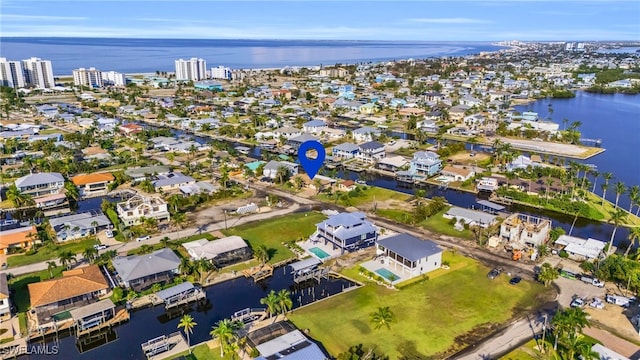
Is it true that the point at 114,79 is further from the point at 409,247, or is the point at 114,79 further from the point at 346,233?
the point at 409,247

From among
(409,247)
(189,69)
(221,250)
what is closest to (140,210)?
(221,250)

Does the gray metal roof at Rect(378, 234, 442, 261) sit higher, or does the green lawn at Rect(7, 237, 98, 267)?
the gray metal roof at Rect(378, 234, 442, 261)

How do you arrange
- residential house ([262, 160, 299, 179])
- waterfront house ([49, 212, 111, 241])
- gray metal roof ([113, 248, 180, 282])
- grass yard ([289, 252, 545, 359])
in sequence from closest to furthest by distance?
grass yard ([289, 252, 545, 359]) → gray metal roof ([113, 248, 180, 282]) → waterfront house ([49, 212, 111, 241]) → residential house ([262, 160, 299, 179])

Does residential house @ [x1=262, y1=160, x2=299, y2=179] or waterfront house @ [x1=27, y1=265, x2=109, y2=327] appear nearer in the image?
waterfront house @ [x1=27, y1=265, x2=109, y2=327]

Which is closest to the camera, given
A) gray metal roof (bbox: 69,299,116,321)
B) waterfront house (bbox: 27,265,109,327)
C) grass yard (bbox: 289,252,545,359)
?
grass yard (bbox: 289,252,545,359)

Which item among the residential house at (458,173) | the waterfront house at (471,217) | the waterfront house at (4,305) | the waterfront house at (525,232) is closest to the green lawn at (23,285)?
the waterfront house at (4,305)

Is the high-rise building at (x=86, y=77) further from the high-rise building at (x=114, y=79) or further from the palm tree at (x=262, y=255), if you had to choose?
the palm tree at (x=262, y=255)

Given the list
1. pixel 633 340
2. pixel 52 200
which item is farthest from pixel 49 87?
pixel 633 340

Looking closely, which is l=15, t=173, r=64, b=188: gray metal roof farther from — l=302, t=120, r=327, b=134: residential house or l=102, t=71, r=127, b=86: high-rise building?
l=102, t=71, r=127, b=86: high-rise building

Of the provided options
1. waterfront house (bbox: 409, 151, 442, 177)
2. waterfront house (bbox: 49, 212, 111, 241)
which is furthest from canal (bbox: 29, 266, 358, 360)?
waterfront house (bbox: 409, 151, 442, 177)
